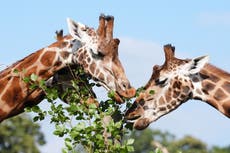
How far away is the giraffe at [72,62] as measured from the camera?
1447cm

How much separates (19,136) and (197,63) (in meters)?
50.6

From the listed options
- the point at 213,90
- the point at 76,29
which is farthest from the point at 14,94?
the point at 213,90

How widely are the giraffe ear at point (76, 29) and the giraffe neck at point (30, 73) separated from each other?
0.98 ft

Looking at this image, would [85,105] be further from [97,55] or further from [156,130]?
[156,130]

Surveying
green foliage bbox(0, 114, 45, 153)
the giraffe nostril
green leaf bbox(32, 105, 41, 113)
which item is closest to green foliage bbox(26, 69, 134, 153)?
green leaf bbox(32, 105, 41, 113)

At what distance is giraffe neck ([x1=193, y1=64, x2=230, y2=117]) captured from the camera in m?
14.4

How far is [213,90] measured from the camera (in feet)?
47.2

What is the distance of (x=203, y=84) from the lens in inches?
566

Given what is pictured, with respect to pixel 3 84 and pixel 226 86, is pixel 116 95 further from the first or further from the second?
pixel 3 84

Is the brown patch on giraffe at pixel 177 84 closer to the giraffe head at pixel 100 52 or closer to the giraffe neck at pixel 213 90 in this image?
the giraffe neck at pixel 213 90

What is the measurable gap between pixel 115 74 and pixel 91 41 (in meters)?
0.68

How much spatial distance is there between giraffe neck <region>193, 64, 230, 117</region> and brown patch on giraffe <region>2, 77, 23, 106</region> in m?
2.66

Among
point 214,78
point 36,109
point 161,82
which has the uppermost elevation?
point 36,109

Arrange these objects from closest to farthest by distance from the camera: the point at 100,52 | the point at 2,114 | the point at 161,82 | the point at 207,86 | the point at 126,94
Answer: the point at 126,94 < the point at 207,86 < the point at 100,52 < the point at 161,82 < the point at 2,114
